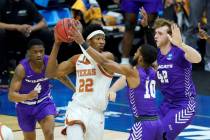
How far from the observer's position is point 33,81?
28.9 ft

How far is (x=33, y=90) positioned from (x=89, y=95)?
4.83 ft

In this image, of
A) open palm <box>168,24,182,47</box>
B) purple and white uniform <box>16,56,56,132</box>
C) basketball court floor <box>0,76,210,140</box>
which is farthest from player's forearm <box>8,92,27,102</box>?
open palm <box>168,24,182,47</box>

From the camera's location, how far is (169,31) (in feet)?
27.2

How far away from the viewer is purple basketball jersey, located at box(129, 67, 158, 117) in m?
7.38

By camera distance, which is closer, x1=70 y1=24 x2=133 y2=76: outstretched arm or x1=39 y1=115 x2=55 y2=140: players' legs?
x1=70 y1=24 x2=133 y2=76: outstretched arm

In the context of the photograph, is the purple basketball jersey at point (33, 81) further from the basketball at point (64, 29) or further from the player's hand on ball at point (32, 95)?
the basketball at point (64, 29)

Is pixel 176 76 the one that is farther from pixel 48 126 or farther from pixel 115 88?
pixel 48 126

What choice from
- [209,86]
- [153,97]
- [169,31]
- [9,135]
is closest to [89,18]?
[209,86]

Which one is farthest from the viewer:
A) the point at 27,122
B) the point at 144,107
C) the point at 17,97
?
the point at 27,122

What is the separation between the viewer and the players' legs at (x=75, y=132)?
23.7ft

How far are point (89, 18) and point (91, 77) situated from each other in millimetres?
6909

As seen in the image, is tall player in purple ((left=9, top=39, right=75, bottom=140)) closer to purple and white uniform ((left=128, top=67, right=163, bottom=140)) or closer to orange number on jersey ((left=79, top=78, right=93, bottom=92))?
orange number on jersey ((left=79, top=78, right=93, bottom=92))

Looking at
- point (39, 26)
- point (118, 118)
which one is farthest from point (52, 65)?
point (39, 26)

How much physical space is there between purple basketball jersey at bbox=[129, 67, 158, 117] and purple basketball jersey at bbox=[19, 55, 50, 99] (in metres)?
1.72
